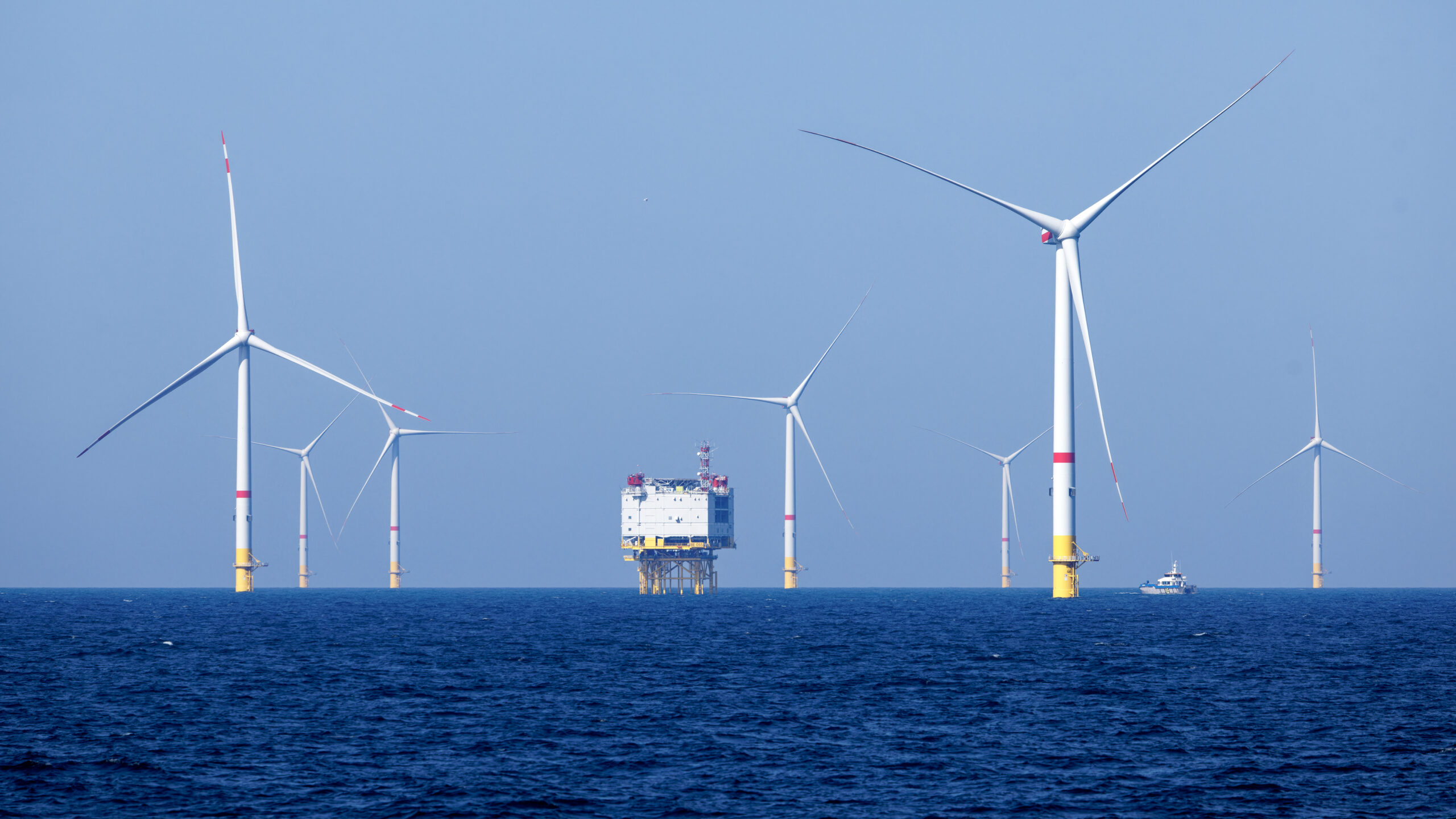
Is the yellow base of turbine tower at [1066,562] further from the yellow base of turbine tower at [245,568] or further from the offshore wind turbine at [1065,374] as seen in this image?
the yellow base of turbine tower at [245,568]

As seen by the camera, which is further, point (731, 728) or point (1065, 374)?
point (1065, 374)

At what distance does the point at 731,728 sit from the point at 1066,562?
80.7 metres

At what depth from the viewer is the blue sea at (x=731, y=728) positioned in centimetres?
4022

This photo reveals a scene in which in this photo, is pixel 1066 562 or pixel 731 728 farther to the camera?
pixel 1066 562

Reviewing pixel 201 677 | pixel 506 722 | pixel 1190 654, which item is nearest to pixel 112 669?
pixel 201 677

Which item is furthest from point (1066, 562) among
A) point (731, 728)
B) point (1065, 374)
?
point (731, 728)

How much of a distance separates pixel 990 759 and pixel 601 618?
11237 cm

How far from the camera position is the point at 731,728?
5434 centimetres

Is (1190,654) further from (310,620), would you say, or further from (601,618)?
(310,620)

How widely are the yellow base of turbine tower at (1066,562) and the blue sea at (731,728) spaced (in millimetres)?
22629

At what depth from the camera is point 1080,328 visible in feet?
387

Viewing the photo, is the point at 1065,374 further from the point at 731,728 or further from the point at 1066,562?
the point at 731,728

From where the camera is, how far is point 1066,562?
12888 centimetres

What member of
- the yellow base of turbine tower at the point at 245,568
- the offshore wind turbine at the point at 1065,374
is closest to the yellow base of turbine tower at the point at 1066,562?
the offshore wind turbine at the point at 1065,374
